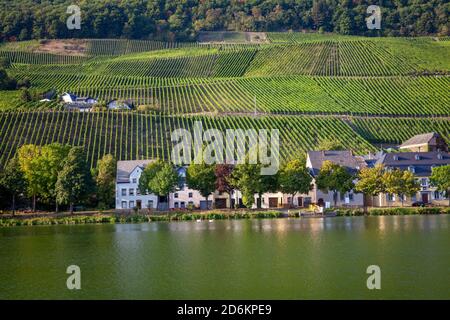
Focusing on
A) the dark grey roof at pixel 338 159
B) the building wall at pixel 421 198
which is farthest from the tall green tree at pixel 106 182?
the building wall at pixel 421 198

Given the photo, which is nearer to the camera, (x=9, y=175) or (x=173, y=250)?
(x=173, y=250)

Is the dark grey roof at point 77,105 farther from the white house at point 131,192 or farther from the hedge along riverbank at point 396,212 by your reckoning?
the hedge along riverbank at point 396,212

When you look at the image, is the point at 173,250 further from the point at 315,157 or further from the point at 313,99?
the point at 313,99

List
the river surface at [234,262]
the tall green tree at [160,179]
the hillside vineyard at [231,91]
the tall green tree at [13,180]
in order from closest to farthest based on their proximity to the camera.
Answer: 1. the river surface at [234,262]
2. the tall green tree at [13,180]
3. the tall green tree at [160,179]
4. the hillside vineyard at [231,91]

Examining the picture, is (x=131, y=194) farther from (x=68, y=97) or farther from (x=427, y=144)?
(x=68, y=97)

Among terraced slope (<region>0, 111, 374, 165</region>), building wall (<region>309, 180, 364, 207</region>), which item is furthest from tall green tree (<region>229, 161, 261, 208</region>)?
terraced slope (<region>0, 111, 374, 165</region>)
